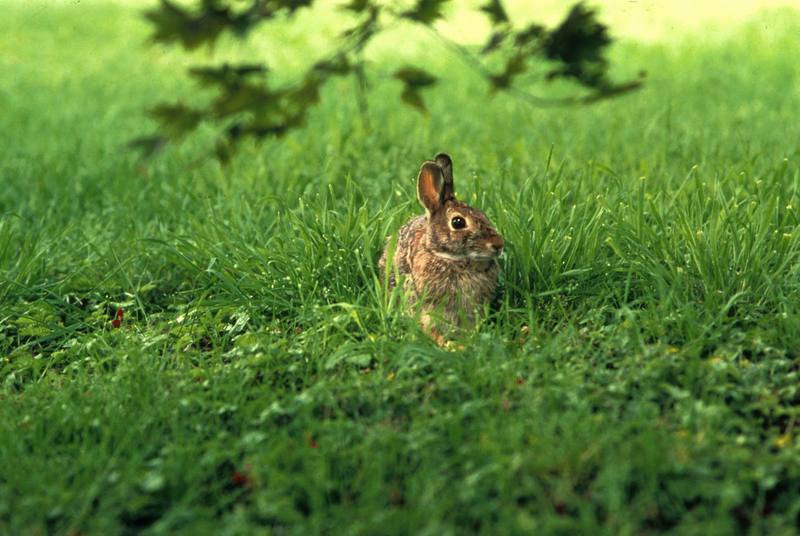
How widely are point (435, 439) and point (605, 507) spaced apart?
0.64 metres

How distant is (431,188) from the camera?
4.81m

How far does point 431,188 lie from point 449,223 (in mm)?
204

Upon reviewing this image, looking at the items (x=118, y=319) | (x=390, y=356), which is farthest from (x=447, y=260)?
(x=118, y=319)

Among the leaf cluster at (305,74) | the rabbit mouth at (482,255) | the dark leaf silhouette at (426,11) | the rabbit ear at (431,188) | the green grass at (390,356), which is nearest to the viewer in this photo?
the leaf cluster at (305,74)

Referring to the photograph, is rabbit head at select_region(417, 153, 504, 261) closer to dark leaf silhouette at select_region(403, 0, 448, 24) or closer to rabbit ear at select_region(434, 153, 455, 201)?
rabbit ear at select_region(434, 153, 455, 201)

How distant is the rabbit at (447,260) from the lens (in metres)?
4.63

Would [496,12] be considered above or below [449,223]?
above

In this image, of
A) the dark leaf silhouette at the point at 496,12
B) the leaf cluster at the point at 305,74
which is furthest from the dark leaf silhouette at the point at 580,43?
the dark leaf silhouette at the point at 496,12

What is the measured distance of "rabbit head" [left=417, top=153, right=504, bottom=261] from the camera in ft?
15.2

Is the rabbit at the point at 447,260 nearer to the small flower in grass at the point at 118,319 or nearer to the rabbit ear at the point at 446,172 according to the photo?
the rabbit ear at the point at 446,172

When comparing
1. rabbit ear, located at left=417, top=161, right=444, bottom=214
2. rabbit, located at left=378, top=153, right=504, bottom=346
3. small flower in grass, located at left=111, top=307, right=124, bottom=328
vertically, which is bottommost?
small flower in grass, located at left=111, top=307, right=124, bottom=328

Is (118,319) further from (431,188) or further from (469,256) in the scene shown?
(469,256)

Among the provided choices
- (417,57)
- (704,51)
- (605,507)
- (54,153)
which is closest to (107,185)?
(54,153)

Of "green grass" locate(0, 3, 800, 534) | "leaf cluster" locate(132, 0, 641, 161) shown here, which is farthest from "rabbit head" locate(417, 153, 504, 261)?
"leaf cluster" locate(132, 0, 641, 161)
